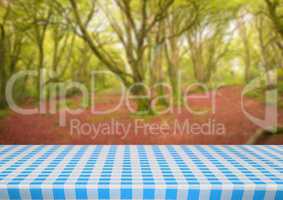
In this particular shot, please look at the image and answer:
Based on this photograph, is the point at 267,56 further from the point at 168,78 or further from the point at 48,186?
the point at 48,186

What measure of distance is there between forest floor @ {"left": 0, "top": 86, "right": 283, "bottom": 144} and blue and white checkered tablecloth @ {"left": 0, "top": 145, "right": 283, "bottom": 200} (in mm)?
322

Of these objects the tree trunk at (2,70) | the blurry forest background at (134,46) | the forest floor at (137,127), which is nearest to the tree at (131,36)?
the blurry forest background at (134,46)

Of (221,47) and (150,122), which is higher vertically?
(221,47)

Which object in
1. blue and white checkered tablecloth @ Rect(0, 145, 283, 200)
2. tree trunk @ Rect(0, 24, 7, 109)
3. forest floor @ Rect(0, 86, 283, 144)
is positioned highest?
tree trunk @ Rect(0, 24, 7, 109)

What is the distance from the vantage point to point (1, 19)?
7.68 feet

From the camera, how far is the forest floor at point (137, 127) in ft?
7.68

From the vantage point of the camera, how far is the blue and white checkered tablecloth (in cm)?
138

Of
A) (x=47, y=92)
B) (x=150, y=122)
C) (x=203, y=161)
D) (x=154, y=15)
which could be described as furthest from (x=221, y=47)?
(x=47, y=92)

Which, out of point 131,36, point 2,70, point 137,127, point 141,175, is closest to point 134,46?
point 131,36

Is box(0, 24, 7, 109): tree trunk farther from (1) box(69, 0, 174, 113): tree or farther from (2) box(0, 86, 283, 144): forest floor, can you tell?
(1) box(69, 0, 174, 113): tree

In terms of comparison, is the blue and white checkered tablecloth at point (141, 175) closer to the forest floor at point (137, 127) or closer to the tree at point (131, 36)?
the forest floor at point (137, 127)

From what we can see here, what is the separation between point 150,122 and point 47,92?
2.39 feet

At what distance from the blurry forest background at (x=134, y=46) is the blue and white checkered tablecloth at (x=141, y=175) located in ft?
1.64

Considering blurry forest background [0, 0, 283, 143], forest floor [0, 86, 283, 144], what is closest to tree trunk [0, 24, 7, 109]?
blurry forest background [0, 0, 283, 143]
